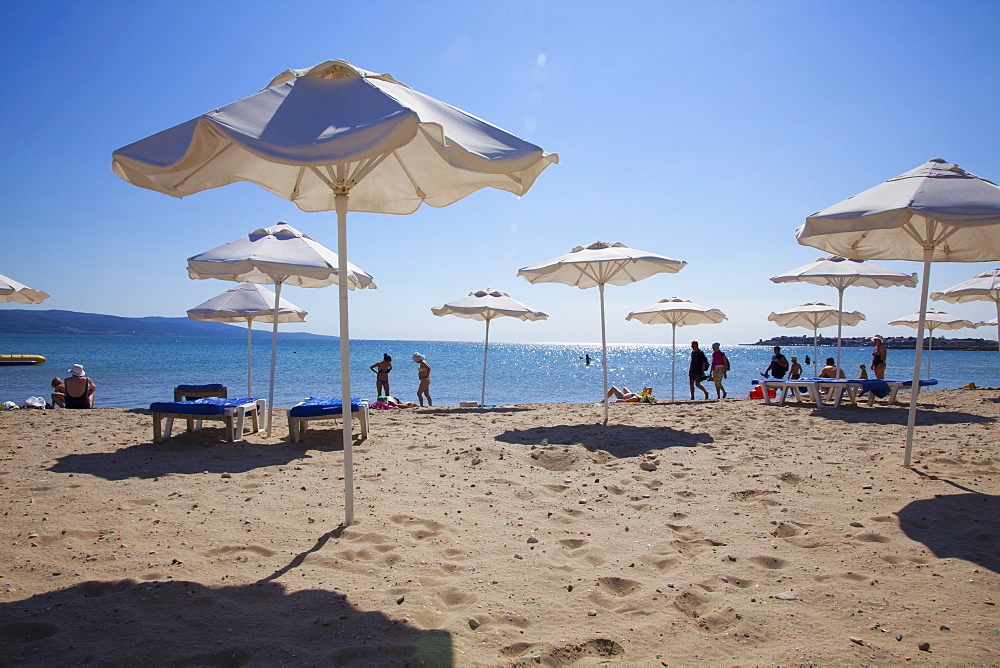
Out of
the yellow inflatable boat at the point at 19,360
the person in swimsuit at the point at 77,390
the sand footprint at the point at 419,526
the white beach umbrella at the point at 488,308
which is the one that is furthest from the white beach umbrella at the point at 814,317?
the yellow inflatable boat at the point at 19,360

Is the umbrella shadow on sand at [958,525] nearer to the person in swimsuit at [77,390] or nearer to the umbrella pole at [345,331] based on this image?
the umbrella pole at [345,331]

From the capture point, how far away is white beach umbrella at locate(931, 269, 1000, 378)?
38.5 ft

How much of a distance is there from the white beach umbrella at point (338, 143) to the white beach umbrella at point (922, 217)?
289 cm

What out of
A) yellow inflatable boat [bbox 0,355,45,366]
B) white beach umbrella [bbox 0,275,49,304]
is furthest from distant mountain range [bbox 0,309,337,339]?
white beach umbrella [bbox 0,275,49,304]

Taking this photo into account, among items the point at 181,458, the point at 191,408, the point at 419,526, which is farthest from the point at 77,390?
the point at 419,526

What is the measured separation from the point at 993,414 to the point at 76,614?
11.3 m

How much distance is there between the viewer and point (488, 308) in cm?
1183

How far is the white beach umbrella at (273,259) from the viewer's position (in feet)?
19.7

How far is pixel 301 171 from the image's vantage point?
4.13 meters

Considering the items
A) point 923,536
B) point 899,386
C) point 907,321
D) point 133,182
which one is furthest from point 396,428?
point 907,321

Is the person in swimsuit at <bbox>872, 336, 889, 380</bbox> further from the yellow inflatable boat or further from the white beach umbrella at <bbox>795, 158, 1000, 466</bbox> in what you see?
the yellow inflatable boat

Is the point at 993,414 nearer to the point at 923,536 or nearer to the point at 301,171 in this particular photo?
the point at 923,536

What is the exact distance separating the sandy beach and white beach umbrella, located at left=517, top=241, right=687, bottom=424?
2.96 metres

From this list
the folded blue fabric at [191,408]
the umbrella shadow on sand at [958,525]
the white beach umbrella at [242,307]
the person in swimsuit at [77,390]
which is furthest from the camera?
the white beach umbrella at [242,307]
